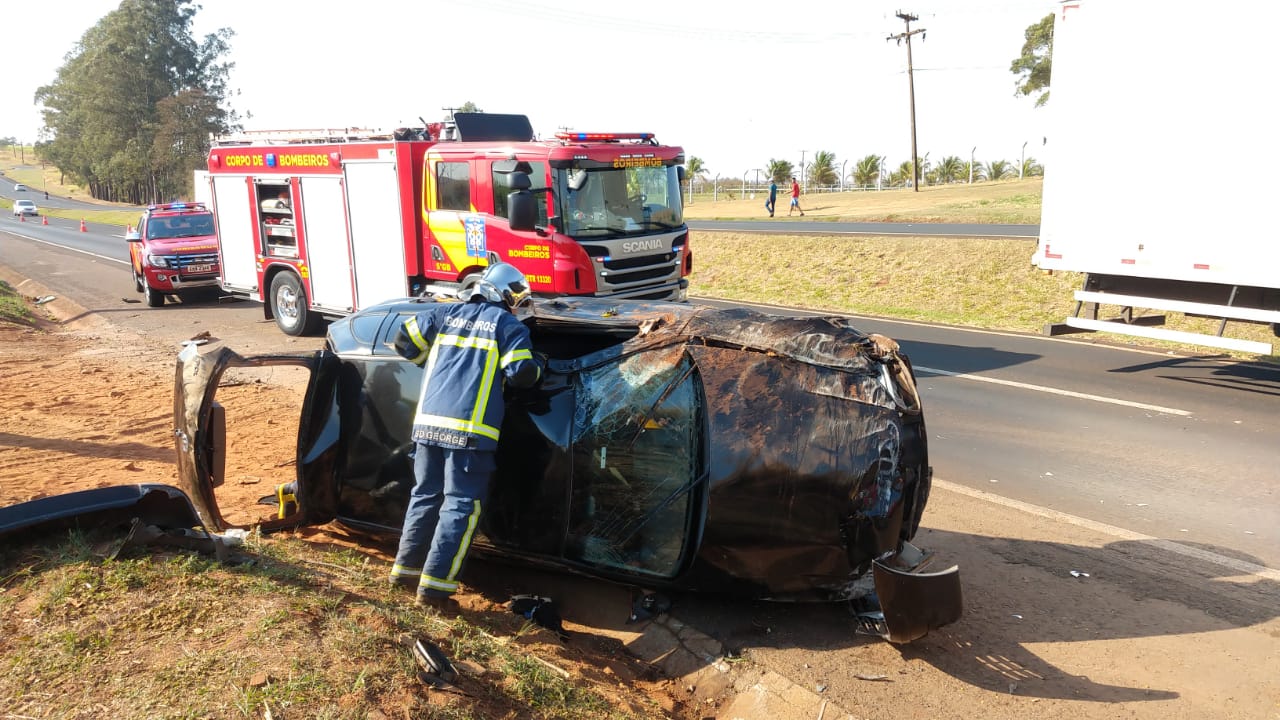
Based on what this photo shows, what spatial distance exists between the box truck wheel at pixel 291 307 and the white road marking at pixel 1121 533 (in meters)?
9.95

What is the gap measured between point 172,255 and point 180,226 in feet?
5.88

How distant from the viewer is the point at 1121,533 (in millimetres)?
5723

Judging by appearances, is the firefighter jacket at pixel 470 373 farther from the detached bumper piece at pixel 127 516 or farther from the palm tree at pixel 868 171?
the palm tree at pixel 868 171

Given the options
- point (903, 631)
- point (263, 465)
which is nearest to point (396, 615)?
point (903, 631)

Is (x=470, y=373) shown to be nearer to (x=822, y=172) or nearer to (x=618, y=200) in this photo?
(x=618, y=200)

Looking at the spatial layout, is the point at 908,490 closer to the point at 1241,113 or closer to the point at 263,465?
the point at 263,465

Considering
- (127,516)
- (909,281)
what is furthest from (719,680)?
(909,281)

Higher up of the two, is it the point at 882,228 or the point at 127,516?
the point at 882,228

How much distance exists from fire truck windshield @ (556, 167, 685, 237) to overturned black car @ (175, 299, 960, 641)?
5.85m

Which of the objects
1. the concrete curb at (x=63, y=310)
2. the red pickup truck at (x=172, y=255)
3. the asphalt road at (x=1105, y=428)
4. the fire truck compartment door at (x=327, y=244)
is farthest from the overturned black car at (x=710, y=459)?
the red pickup truck at (x=172, y=255)

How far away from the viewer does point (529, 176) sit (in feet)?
34.3

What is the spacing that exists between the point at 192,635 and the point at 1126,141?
10178 millimetres

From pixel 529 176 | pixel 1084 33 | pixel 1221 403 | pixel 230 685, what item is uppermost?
pixel 1084 33

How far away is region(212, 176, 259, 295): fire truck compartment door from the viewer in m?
14.5
